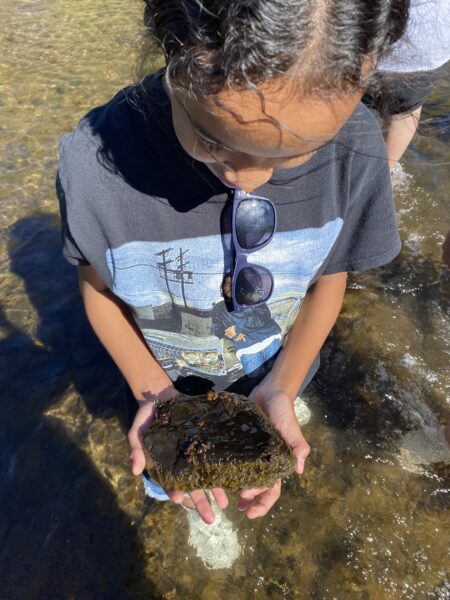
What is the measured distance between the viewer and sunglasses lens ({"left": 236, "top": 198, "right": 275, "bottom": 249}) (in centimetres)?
180

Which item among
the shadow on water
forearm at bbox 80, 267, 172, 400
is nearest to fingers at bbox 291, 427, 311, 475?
forearm at bbox 80, 267, 172, 400

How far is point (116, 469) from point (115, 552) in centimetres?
47

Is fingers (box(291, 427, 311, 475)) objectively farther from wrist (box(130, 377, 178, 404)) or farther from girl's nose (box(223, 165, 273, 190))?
girl's nose (box(223, 165, 273, 190))

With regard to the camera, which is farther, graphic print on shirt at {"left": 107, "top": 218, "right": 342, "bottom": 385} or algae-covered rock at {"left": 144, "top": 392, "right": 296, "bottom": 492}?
graphic print on shirt at {"left": 107, "top": 218, "right": 342, "bottom": 385}

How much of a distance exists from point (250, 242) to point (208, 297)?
0.32m

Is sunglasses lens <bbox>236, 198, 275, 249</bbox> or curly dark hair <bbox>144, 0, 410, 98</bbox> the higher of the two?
curly dark hair <bbox>144, 0, 410, 98</bbox>

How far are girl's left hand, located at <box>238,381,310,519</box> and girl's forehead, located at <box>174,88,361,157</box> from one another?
3.71ft

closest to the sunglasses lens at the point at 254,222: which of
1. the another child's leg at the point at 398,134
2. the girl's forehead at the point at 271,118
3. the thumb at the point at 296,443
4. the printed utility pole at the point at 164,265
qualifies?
the printed utility pole at the point at 164,265

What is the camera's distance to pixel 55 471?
308cm

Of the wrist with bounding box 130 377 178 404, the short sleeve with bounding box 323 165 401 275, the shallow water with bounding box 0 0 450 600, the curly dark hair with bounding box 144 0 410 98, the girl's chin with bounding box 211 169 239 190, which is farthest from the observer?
the shallow water with bounding box 0 0 450 600

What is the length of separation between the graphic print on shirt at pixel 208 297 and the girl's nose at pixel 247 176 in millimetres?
338

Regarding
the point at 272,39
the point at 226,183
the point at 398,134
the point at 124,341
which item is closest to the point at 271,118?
the point at 272,39

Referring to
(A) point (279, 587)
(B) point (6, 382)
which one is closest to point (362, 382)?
(A) point (279, 587)

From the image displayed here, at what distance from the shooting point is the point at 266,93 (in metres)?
1.12
